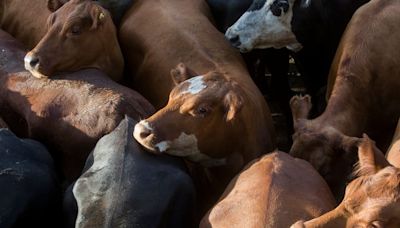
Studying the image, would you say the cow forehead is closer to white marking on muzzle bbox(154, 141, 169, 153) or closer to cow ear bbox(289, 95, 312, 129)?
cow ear bbox(289, 95, 312, 129)

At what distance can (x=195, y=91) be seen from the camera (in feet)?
14.1

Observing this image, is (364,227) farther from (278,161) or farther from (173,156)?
(173,156)

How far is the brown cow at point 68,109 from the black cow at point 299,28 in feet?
3.57

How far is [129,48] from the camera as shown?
564 centimetres

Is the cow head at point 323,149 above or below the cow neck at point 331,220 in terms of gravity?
below

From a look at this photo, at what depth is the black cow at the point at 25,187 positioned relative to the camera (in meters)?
3.76

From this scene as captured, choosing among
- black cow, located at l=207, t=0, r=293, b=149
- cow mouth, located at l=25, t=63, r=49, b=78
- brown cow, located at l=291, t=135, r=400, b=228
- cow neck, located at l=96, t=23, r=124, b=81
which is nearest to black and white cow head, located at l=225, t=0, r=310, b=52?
black cow, located at l=207, t=0, r=293, b=149

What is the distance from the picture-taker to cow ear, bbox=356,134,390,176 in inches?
147

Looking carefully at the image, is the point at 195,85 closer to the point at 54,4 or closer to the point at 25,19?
the point at 54,4

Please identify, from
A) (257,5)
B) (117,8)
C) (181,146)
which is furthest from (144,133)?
(117,8)

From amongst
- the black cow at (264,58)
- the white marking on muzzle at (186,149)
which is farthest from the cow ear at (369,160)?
the black cow at (264,58)

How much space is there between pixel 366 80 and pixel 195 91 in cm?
115

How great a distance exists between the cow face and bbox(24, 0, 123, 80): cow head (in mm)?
770

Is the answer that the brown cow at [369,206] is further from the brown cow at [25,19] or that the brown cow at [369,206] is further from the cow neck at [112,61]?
the brown cow at [25,19]
